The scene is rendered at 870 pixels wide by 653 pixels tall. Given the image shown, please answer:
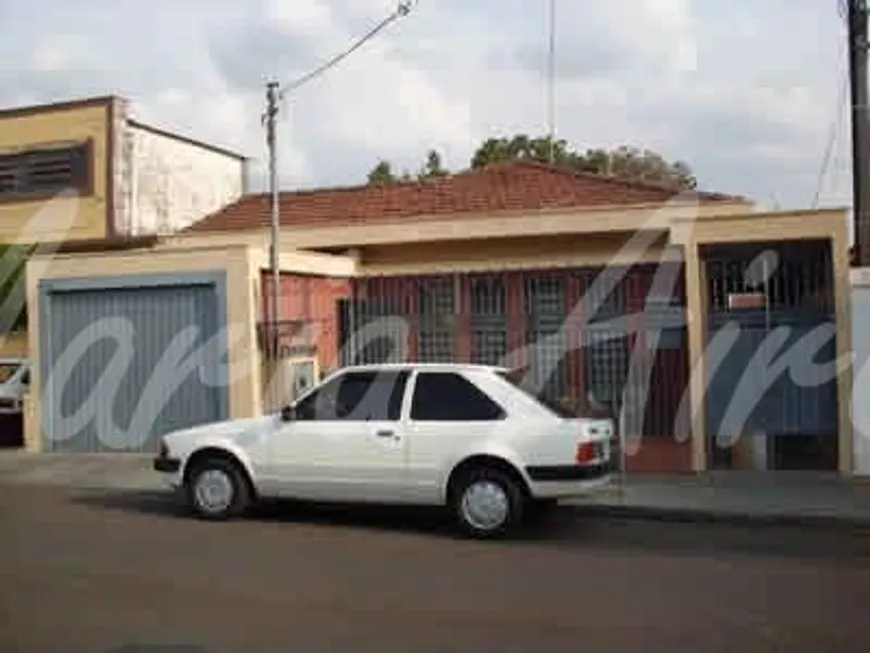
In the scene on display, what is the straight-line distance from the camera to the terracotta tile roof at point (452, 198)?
22438 millimetres

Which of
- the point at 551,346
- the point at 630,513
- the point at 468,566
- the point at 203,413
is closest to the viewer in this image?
the point at 468,566

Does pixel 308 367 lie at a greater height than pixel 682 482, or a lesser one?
greater

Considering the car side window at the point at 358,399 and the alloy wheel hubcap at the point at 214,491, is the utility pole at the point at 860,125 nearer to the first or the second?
the car side window at the point at 358,399

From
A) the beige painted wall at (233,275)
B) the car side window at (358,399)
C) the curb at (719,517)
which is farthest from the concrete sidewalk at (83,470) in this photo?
the curb at (719,517)

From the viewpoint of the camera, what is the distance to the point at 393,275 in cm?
1867

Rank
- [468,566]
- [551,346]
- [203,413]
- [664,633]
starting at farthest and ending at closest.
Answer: [203,413] → [551,346] → [468,566] → [664,633]

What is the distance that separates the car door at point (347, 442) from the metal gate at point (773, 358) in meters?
5.76

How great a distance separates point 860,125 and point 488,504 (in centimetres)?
726

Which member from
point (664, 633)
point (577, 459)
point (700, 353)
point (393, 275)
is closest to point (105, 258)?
point (393, 275)

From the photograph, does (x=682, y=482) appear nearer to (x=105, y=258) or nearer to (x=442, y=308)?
(x=442, y=308)

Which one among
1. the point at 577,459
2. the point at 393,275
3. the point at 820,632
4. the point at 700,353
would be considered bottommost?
the point at 820,632

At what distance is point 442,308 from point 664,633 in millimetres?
10563

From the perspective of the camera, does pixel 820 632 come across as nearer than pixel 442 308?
Yes

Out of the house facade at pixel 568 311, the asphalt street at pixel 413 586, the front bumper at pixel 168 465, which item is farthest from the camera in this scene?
the house facade at pixel 568 311
